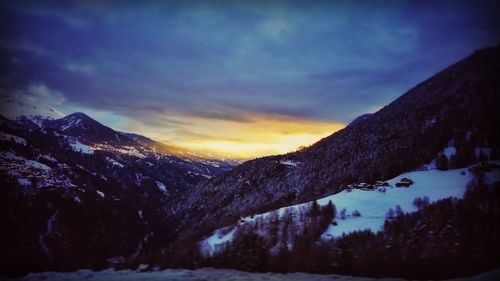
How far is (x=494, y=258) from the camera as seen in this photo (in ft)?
116

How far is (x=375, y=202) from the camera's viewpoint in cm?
8669

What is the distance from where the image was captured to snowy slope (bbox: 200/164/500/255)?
246 ft

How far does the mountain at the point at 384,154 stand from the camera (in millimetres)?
126688

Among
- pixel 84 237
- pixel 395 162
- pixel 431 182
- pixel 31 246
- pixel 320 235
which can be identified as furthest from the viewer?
pixel 84 237

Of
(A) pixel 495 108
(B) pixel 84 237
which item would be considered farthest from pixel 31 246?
(A) pixel 495 108

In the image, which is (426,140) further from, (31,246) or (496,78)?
(31,246)

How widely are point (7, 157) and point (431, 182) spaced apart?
593 ft

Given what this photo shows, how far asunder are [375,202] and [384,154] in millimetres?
74357

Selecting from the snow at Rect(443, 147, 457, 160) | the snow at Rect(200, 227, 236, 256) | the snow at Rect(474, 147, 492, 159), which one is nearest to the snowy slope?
the snow at Rect(200, 227, 236, 256)

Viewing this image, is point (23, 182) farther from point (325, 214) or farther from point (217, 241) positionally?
point (325, 214)

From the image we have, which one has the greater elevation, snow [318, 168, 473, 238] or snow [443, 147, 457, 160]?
snow [443, 147, 457, 160]

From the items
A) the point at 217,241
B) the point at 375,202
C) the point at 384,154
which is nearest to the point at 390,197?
the point at 375,202

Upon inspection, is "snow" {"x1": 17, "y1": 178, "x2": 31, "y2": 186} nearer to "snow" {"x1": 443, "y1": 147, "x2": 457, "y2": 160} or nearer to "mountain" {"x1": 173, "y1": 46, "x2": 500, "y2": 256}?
"mountain" {"x1": 173, "y1": 46, "x2": 500, "y2": 256}

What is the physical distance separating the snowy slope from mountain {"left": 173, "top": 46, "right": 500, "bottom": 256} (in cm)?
1499
